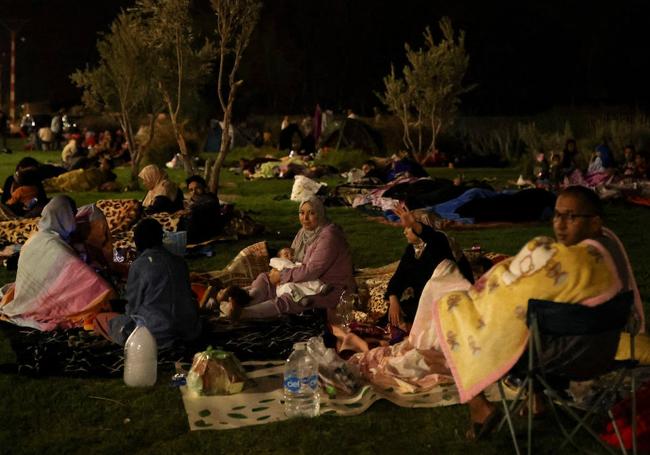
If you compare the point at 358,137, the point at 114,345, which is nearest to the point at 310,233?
the point at 114,345

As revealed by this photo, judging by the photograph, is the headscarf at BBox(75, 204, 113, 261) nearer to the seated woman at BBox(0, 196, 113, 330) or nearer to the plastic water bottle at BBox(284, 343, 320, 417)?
the seated woman at BBox(0, 196, 113, 330)

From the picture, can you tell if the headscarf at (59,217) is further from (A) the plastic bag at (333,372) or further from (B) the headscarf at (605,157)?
(B) the headscarf at (605,157)

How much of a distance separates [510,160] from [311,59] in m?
28.6

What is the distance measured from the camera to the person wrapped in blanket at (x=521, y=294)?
4.44m

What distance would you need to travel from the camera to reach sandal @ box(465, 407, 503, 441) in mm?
4957

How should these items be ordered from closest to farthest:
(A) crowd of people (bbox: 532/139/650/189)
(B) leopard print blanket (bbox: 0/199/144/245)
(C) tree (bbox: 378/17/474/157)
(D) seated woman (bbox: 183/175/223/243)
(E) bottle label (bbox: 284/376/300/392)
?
(E) bottle label (bbox: 284/376/300/392) → (B) leopard print blanket (bbox: 0/199/144/245) → (D) seated woman (bbox: 183/175/223/243) → (A) crowd of people (bbox: 532/139/650/189) → (C) tree (bbox: 378/17/474/157)

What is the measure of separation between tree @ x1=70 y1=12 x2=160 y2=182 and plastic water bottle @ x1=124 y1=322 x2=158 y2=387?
1413 cm

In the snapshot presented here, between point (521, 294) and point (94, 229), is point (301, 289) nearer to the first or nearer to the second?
point (94, 229)

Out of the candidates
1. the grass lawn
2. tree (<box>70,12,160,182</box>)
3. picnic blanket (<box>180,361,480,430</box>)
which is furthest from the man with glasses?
tree (<box>70,12,160,182</box>)

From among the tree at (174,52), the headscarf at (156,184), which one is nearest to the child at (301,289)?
the headscarf at (156,184)

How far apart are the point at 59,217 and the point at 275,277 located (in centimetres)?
189

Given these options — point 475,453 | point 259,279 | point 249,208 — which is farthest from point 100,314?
point 249,208

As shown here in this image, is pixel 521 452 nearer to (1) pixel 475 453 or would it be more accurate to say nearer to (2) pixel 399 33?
(1) pixel 475 453

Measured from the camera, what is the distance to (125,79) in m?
21.0
